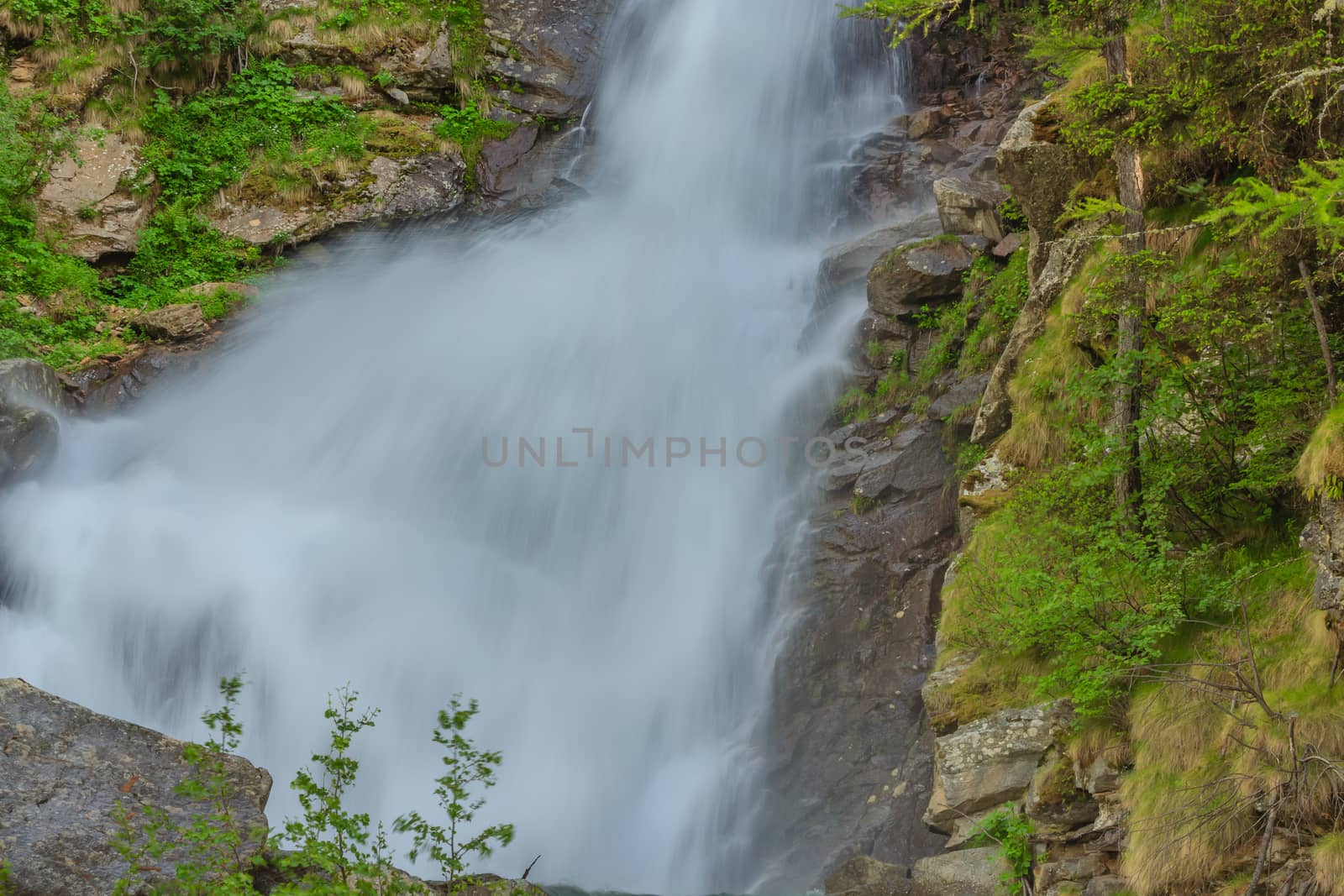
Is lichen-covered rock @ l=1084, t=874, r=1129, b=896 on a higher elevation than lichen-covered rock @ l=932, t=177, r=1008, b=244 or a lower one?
lower

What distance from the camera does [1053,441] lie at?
7969mm

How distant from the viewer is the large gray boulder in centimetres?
1148

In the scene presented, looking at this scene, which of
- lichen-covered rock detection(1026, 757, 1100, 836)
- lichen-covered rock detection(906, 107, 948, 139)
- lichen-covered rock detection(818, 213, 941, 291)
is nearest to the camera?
lichen-covered rock detection(1026, 757, 1100, 836)

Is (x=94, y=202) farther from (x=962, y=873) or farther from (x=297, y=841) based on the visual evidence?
(x=962, y=873)

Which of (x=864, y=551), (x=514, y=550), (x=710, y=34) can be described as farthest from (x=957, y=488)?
(x=710, y=34)

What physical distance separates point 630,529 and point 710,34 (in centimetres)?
1076

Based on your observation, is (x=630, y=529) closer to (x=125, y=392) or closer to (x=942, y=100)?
(x=125, y=392)

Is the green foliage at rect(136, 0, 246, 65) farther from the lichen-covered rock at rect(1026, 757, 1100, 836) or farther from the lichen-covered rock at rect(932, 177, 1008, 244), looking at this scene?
the lichen-covered rock at rect(1026, 757, 1100, 836)

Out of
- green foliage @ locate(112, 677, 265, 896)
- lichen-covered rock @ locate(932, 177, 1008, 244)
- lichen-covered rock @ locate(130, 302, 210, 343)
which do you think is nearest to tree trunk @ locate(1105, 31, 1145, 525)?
lichen-covered rock @ locate(932, 177, 1008, 244)

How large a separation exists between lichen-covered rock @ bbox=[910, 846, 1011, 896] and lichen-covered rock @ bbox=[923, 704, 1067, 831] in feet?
0.96

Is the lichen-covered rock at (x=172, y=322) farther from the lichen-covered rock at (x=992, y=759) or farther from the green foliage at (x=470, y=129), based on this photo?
the lichen-covered rock at (x=992, y=759)

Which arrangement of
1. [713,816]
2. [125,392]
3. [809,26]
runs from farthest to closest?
[809,26] < [125,392] < [713,816]

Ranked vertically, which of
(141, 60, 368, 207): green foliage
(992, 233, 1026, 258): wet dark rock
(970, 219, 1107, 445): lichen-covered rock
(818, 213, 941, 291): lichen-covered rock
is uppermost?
(141, 60, 368, 207): green foliage

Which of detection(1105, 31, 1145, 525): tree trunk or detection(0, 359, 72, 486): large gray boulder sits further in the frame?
detection(0, 359, 72, 486): large gray boulder
